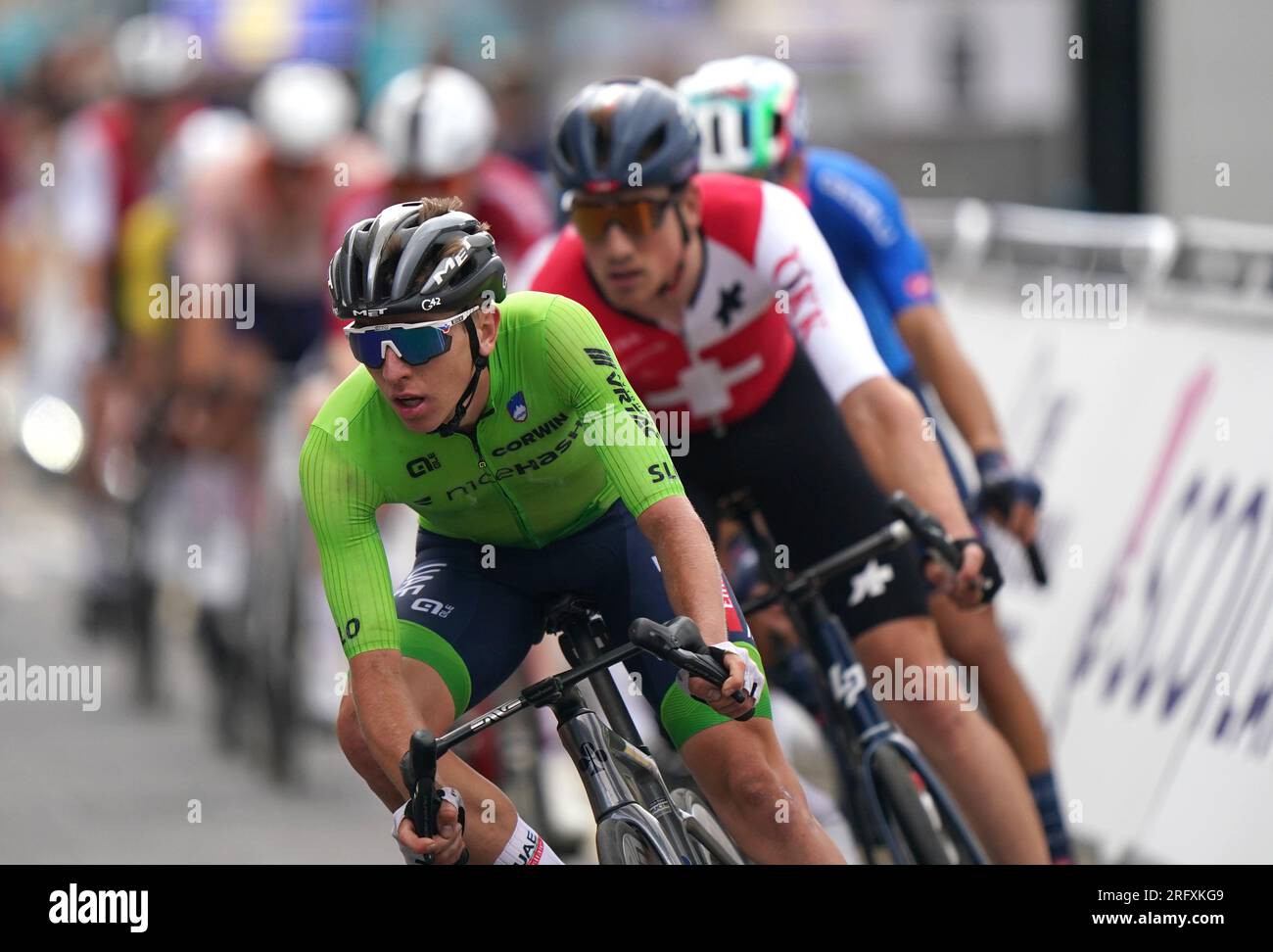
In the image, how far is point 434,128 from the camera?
351 inches

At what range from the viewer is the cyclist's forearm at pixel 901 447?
596 cm

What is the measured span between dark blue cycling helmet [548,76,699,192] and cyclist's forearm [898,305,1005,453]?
1.38m

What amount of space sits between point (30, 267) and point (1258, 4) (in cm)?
939

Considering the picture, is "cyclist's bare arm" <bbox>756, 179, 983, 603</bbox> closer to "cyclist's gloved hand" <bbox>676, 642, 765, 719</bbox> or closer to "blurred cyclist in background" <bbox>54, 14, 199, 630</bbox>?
"cyclist's gloved hand" <bbox>676, 642, 765, 719</bbox>

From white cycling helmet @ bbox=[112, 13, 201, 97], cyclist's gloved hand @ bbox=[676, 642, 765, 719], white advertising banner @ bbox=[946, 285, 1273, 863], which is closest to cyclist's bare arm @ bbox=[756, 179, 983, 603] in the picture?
white advertising banner @ bbox=[946, 285, 1273, 863]

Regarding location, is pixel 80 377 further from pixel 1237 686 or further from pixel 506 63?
pixel 1237 686

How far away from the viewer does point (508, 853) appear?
16.6 ft

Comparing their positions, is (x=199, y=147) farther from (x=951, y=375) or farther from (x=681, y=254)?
(x=681, y=254)

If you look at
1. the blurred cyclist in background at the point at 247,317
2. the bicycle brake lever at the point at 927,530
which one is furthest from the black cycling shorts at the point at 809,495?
the blurred cyclist in background at the point at 247,317

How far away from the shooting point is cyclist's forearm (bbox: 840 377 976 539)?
19.6 ft

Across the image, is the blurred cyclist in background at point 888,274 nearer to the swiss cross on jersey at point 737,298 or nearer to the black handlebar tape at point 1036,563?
the black handlebar tape at point 1036,563

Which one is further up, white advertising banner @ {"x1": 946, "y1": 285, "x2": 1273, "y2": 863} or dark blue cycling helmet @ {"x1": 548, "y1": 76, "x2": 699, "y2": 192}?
dark blue cycling helmet @ {"x1": 548, "y1": 76, "x2": 699, "y2": 192}

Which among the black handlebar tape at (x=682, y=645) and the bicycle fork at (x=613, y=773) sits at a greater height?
the black handlebar tape at (x=682, y=645)

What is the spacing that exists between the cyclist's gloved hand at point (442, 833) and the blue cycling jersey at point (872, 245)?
289cm
